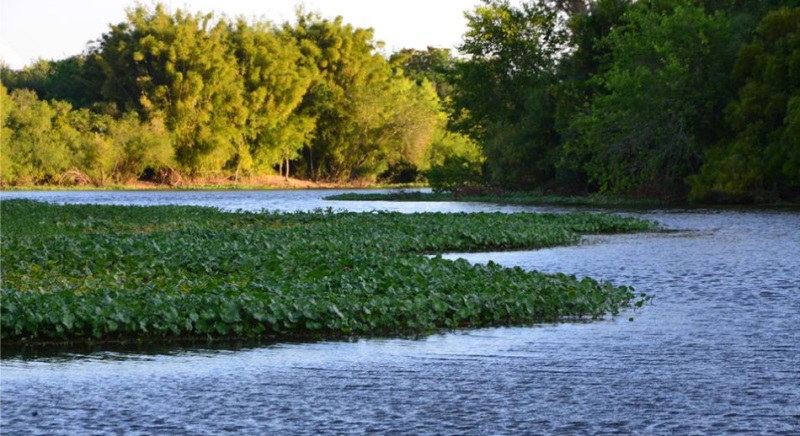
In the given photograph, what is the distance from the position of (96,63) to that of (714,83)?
53.7 m

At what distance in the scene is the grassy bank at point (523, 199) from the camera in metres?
48.7

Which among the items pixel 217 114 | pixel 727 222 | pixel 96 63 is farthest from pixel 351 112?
pixel 727 222

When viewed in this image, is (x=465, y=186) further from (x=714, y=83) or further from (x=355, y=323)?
(x=355, y=323)

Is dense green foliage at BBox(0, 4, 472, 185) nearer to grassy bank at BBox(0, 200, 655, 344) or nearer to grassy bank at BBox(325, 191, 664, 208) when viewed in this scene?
grassy bank at BBox(325, 191, 664, 208)

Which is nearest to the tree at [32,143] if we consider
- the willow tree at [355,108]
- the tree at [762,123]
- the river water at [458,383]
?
the willow tree at [355,108]

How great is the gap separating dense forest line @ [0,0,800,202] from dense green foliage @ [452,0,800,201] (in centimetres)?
9

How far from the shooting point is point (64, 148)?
80.3m

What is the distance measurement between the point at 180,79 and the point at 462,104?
89.7ft

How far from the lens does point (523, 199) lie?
54719 mm

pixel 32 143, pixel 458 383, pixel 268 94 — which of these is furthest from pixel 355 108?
pixel 458 383

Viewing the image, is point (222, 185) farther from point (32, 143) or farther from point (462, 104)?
point (462, 104)

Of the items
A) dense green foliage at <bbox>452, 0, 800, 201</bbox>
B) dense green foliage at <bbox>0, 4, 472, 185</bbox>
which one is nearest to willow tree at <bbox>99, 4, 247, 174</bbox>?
dense green foliage at <bbox>0, 4, 472, 185</bbox>

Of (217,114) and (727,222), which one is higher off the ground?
(217,114)

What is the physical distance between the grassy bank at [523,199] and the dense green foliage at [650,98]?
34.4 inches
